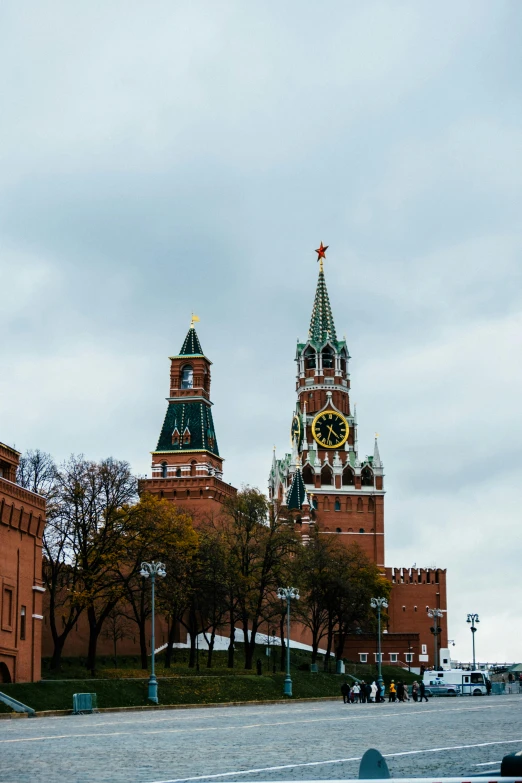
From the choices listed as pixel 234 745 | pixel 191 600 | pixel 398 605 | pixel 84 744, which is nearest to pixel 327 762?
pixel 234 745

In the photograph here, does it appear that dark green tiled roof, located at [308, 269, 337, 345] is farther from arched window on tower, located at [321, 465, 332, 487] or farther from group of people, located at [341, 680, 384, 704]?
group of people, located at [341, 680, 384, 704]

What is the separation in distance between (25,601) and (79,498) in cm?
1046

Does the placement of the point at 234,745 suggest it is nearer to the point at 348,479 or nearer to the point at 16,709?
the point at 16,709

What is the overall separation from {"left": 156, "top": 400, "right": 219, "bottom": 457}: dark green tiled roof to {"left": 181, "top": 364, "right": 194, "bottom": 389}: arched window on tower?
183cm

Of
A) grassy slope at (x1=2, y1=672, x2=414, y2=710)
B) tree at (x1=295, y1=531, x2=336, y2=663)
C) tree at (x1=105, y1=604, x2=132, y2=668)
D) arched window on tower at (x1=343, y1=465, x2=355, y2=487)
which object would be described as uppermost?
arched window on tower at (x1=343, y1=465, x2=355, y2=487)

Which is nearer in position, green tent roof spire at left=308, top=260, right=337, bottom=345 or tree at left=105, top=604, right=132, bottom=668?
tree at left=105, top=604, right=132, bottom=668

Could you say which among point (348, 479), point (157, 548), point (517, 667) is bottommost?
point (517, 667)

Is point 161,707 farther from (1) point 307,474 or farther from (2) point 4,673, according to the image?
(1) point 307,474

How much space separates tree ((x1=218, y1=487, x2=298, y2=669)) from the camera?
77.6m

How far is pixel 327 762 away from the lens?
21.1 metres

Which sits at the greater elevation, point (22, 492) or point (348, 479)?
point (348, 479)

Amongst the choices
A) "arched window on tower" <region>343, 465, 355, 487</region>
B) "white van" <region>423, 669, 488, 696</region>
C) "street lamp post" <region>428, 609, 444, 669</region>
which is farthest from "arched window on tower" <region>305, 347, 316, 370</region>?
"white van" <region>423, 669, 488, 696</region>

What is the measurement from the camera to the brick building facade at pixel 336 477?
141 metres

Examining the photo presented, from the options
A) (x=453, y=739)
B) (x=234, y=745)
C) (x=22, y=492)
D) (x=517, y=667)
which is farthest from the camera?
(x=517, y=667)
